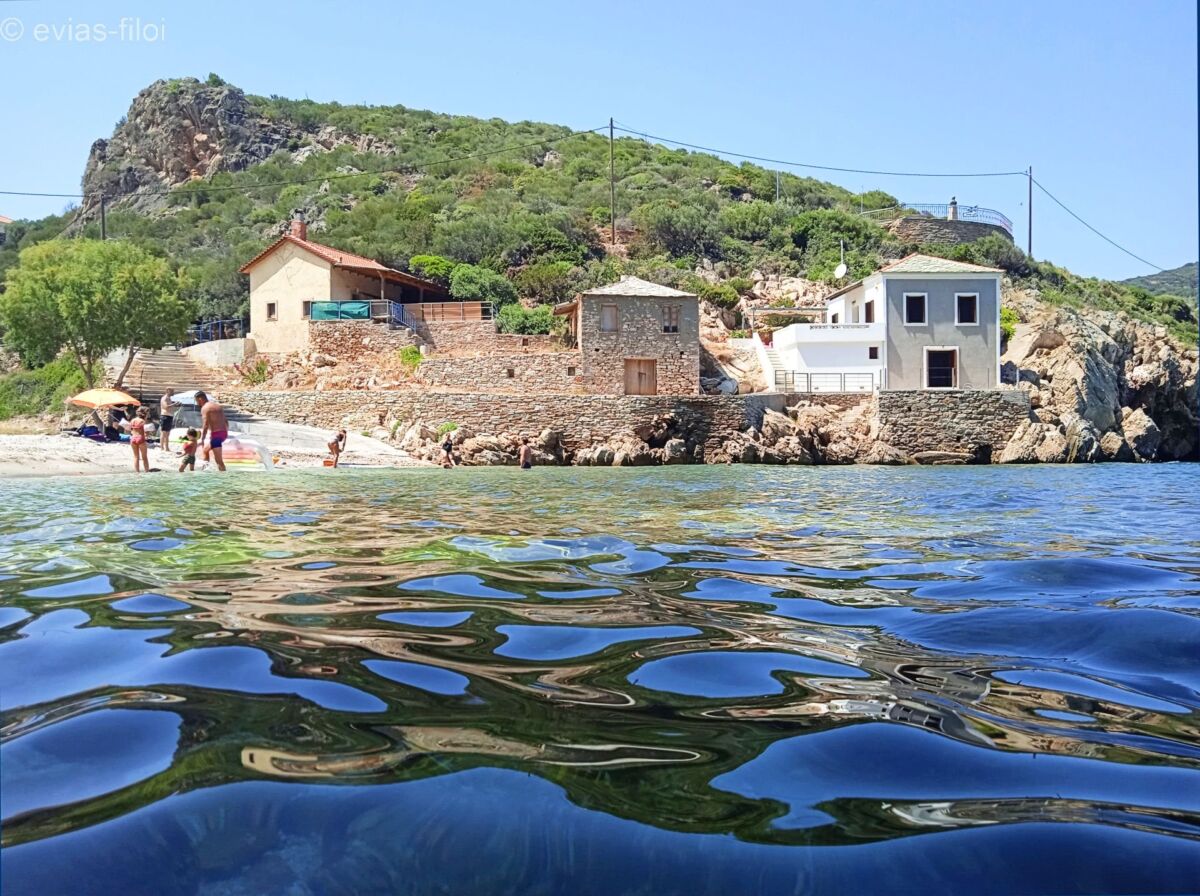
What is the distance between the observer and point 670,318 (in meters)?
35.1

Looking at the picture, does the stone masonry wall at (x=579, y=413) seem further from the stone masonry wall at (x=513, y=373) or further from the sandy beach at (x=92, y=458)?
the stone masonry wall at (x=513, y=373)

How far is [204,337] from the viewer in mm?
42250

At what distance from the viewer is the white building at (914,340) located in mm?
35688

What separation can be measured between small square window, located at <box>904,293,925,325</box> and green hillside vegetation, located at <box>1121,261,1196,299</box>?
42.9m

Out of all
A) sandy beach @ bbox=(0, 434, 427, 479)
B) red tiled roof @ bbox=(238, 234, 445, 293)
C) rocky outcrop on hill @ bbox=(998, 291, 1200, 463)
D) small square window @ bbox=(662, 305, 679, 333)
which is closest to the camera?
sandy beach @ bbox=(0, 434, 427, 479)

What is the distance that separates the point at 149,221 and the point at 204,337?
31614 mm

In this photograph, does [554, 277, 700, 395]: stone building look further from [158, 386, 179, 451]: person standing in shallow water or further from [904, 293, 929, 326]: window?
[158, 386, 179, 451]: person standing in shallow water

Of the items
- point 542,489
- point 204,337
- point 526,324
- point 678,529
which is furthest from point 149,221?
point 678,529

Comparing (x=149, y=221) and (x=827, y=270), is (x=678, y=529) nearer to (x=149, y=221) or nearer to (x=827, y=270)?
(x=827, y=270)

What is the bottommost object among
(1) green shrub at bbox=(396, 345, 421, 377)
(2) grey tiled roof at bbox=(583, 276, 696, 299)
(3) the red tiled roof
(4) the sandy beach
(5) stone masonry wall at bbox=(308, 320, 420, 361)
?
(4) the sandy beach

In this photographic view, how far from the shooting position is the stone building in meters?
34.8

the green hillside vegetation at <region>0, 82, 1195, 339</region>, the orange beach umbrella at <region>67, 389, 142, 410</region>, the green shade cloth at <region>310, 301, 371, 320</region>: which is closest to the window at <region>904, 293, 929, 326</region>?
the green hillside vegetation at <region>0, 82, 1195, 339</region>

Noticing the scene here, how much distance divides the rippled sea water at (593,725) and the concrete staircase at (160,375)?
1212 inches

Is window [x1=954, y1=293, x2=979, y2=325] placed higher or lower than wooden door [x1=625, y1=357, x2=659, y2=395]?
higher
